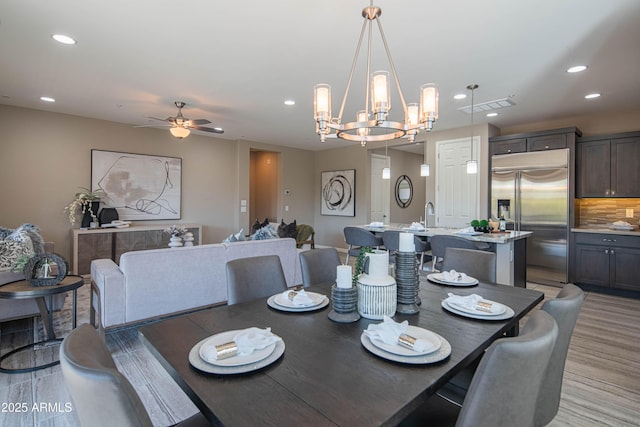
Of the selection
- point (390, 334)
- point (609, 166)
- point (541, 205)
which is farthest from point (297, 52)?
point (609, 166)

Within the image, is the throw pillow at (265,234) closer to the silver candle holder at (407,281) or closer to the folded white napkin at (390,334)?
the silver candle holder at (407,281)

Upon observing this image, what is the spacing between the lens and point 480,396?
0.86 m

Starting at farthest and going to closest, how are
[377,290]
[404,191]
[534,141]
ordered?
1. [404,191]
2. [534,141]
3. [377,290]

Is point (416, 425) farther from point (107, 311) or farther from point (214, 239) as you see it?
point (214, 239)

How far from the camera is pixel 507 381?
0.85 m

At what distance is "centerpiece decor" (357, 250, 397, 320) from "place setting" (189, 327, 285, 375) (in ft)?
1.49

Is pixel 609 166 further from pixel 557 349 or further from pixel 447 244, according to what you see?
pixel 557 349

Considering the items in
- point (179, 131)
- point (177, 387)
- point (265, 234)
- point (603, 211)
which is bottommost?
point (177, 387)

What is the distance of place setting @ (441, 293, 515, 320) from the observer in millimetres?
1488

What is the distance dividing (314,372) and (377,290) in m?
0.53

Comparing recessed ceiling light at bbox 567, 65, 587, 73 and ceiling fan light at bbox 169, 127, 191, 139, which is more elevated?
recessed ceiling light at bbox 567, 65, 587, 73

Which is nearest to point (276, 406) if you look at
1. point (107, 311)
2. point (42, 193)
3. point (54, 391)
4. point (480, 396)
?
point (480, 396)

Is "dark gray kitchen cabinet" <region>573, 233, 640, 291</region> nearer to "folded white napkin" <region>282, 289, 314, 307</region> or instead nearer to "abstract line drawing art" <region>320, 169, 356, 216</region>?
"abstract line drawing art" <region>320, 169, 356, 216</region>

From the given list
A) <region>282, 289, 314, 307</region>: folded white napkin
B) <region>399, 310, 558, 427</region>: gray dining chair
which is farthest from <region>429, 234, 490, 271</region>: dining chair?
<region>399, 310, 558, 427</region>: gray dining chair
